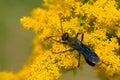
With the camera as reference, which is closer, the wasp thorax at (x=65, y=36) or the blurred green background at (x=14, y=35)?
the wasp thorax at (x=65, y=36)

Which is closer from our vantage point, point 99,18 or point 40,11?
point 99,18

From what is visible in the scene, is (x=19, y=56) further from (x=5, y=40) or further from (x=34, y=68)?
(x=34, y=68)

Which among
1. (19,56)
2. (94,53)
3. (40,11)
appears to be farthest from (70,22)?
(19,56)

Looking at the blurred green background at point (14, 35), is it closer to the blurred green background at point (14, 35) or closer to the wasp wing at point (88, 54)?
the blurred green background at point (14, 35)

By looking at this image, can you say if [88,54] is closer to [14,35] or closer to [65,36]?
[65,36]

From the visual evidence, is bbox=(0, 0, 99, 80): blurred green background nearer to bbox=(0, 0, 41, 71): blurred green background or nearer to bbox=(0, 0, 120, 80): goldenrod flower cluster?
bbox=(0, 0, 41, 71): blurred green background

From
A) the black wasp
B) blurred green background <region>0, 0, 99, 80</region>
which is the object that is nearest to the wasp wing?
the black wasp

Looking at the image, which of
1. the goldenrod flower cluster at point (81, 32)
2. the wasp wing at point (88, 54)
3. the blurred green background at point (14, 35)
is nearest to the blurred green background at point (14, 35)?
the blurred green background at point (14, 35)
